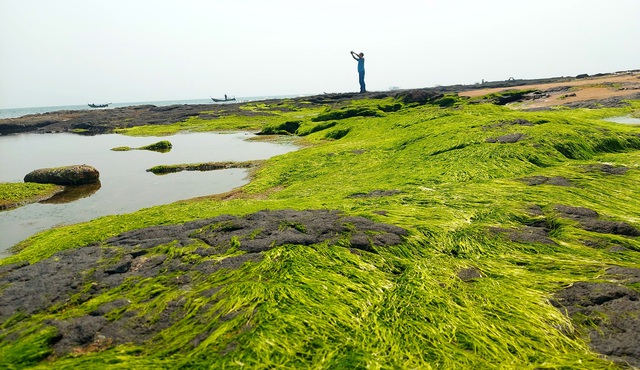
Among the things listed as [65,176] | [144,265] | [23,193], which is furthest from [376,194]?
[65,176]

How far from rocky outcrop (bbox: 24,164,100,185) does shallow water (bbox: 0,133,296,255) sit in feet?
1.64

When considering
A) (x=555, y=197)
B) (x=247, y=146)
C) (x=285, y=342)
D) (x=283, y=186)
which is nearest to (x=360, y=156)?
(x=283, y=186)

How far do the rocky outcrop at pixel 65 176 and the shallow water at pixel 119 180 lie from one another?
1.64 ft

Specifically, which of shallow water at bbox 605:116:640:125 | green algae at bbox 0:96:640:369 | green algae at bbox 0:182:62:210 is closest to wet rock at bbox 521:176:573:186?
green algae at bbox 0:96:640:369

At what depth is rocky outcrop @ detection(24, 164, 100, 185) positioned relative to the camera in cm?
1155

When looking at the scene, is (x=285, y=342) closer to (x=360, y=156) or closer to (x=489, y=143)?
(x=489, y=143)

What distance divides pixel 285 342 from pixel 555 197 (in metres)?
5.08

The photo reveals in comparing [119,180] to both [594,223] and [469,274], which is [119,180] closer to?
[469,274]

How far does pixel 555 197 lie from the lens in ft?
18.5

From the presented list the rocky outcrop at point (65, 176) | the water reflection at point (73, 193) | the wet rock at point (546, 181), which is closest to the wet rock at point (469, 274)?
the wet rock at point (546, 181)

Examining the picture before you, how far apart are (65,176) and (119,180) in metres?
1.65

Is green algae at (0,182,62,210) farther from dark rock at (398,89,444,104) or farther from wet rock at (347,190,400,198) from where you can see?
dark rock at (398,89,444,104)

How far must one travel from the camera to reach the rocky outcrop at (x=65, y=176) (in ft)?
37.9

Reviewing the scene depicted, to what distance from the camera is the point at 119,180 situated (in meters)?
11.9
